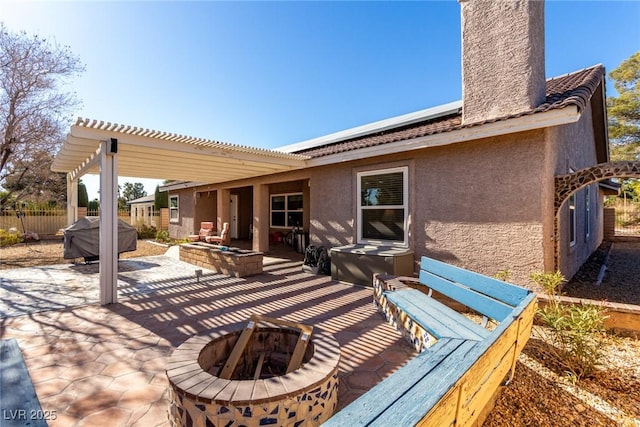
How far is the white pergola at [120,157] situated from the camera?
551 cm

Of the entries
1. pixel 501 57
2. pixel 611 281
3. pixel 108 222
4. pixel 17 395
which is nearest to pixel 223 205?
pixel 108 222

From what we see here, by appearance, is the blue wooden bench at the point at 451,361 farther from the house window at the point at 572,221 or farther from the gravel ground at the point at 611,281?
the house window at the point at 572,221

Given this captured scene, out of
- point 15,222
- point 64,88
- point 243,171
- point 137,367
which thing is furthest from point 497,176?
point 15,222

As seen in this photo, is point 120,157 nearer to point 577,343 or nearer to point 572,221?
point 577,343

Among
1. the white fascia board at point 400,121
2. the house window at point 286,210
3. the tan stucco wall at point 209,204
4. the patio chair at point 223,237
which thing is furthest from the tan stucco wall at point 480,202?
the patio chair at point 223,237

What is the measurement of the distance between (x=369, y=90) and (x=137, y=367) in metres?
13.6

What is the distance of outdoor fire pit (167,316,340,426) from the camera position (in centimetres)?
189

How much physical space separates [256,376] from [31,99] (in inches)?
739

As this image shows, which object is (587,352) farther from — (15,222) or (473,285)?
(15,222)

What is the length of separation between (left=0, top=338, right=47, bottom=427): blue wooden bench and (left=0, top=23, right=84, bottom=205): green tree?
1562cm

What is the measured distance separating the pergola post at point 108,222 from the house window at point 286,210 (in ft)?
27.6

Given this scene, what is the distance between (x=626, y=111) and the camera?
2055 cm

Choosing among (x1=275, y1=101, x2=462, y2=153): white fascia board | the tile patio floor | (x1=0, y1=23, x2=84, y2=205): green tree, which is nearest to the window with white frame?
(x1=275, y1=101, x2=462, y2=153): white fascia board

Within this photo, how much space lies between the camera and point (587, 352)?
132 inches
